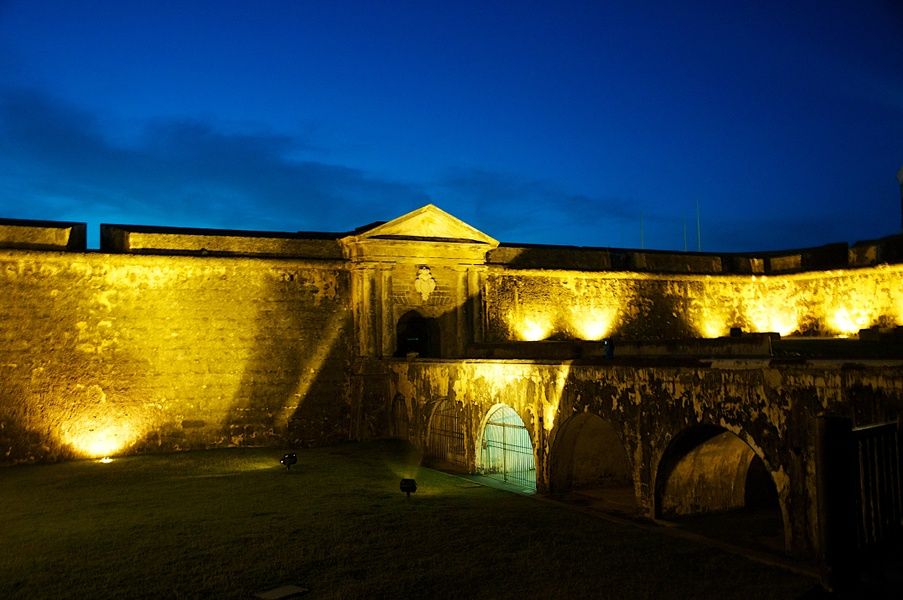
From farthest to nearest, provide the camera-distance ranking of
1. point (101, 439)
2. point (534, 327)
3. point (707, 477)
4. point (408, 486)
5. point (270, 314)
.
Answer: point (534, 327) → point (270, 314) → point (101, 439) → point (408, 486) → point (707, 477)

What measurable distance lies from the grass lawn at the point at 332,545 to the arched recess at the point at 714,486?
49.3 inches

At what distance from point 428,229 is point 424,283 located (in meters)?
1.60

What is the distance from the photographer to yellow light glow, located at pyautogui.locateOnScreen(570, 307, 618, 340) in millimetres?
24594

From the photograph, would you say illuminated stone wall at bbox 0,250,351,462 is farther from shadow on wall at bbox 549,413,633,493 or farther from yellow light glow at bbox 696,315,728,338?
yellow light glow at bbox 696,315,728,338

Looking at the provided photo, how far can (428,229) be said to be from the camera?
22.0 m

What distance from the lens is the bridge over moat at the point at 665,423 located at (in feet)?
29.0

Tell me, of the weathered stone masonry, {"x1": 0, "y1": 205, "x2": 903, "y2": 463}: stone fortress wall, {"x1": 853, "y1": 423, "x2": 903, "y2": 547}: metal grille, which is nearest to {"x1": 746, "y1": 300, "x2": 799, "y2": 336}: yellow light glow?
the weathered stone masonry

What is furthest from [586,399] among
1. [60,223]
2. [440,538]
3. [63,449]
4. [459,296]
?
[60,223]

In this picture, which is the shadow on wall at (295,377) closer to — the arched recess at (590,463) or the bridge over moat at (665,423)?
the bridge over moat at (665,423)

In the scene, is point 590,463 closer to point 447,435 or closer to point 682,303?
point 447,435

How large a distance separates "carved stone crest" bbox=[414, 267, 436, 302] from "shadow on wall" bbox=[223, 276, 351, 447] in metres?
2.20

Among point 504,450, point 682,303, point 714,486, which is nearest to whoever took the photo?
point 714,486

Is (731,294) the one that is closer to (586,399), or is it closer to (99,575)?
(586,399)

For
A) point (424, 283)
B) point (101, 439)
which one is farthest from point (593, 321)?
point (101, 439)
